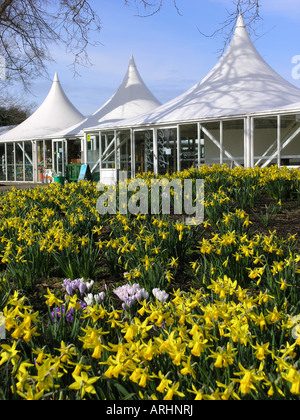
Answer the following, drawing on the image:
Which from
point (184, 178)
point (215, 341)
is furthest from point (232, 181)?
point (215, 341)

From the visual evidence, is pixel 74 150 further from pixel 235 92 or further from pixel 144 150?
pixel 235 92

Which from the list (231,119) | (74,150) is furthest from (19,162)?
(231,119)

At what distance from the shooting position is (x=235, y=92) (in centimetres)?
1421

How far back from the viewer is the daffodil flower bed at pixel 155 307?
156 centimetres

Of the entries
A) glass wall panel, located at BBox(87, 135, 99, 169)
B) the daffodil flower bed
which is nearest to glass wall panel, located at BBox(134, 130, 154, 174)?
glass wall panel, located at BBox(87, 135, 99, 169)

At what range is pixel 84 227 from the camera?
14.6 ft

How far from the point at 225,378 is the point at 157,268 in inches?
51.2

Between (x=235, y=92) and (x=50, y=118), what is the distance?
12093mm

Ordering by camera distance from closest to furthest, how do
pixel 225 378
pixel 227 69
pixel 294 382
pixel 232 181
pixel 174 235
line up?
pixel 294 382
pixel 225 378
pixel 174 235
pixel 232 181
pixel 227 69

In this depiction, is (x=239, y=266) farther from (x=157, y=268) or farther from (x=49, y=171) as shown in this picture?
(x=49, y=171)

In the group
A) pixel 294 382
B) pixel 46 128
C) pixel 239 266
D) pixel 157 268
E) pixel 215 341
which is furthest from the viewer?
pixel 46 128

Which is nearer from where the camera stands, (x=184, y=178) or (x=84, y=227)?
(x=84, y=227)

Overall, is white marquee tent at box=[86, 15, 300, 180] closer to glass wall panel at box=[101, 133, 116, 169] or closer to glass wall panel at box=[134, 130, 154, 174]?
glass wall panel at box=[134, 130, 154, 174]

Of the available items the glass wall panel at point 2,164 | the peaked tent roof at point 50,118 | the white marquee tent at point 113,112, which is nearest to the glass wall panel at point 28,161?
the peaked tent roof at point 50,118
